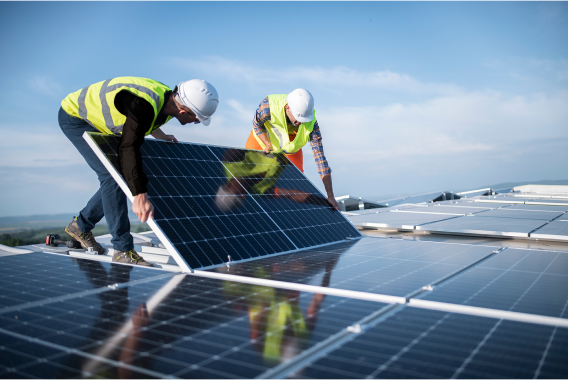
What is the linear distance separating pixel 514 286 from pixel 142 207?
2.95 metres

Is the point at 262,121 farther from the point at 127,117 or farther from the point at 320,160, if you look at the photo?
the point at 127,117

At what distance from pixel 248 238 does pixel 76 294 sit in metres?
1.87

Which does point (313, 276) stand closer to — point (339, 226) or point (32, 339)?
point (32, 339)

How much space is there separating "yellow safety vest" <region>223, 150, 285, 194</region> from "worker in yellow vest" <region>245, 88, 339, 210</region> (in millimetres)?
286

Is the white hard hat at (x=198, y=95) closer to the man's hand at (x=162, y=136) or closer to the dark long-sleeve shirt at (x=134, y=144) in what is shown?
the dark long-sleeve shirt at (x=134, y=144)

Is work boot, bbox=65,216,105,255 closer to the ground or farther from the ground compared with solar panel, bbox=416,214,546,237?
farther from the ground

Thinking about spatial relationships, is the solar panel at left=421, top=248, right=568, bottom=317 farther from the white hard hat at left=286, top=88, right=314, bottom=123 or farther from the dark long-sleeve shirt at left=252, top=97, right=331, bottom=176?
the white hard hat at left=286, top=88, right=314, bottom=123

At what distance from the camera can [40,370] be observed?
1867 millimetres

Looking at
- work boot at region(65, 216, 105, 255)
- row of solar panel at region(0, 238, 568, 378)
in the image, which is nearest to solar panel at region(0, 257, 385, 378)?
row of solar panel at region(0, 238, 568, 378)

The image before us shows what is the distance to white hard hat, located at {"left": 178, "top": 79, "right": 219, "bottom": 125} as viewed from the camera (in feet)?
14.4

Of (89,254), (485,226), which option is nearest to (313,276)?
(89,254)

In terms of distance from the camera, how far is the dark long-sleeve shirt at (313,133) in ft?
22.4

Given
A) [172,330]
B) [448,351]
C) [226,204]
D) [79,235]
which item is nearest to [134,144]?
[226,204]

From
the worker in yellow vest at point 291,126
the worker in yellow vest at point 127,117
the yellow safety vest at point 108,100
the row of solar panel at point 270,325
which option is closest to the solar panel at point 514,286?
the row of solar panel at point 270,325
